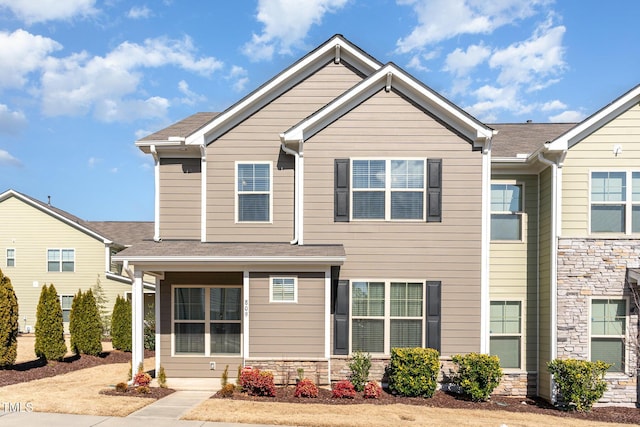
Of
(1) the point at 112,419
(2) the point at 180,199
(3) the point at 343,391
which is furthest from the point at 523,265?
(1) the point at 112,419

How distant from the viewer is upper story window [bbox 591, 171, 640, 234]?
1138 cm

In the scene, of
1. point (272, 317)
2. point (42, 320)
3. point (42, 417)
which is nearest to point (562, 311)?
point (272, 317)

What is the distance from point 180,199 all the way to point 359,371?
589 centimetres

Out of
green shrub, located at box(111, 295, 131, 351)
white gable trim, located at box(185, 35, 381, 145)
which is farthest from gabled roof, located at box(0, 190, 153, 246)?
white gable trim, located at box(185, 35, 381, 145)

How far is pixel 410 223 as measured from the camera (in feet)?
38.1

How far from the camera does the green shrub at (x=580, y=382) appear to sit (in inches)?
413

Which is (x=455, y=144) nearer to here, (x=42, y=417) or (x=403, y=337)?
(x=403, y=337)

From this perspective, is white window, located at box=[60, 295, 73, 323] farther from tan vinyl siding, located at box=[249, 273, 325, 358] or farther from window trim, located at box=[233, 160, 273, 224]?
tan vinyl siding, located at box=[249, 273, 325, 358]

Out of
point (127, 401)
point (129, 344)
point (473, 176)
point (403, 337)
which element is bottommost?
point (129, 344)

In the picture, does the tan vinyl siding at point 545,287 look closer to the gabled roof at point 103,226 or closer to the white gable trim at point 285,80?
the white gable trim at point 285,80

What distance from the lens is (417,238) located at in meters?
11.6

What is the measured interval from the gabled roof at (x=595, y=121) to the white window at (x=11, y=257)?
957 inches

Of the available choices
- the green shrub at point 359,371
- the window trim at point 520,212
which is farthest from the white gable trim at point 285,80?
the green shrub at point 359,371

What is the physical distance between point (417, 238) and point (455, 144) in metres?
2.31
